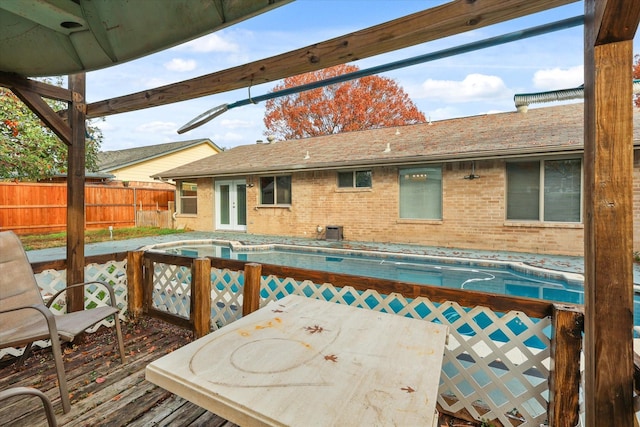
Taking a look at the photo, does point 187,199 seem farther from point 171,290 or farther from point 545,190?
point 545,190

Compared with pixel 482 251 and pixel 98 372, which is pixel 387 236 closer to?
pixel 482 251

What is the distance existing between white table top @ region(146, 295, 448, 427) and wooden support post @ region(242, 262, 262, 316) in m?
0.94

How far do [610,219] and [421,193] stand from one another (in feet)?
28.2

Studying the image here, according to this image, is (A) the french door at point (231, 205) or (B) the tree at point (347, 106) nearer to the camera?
(A) the french door at point (231, 205)

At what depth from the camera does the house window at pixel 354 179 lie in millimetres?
10510

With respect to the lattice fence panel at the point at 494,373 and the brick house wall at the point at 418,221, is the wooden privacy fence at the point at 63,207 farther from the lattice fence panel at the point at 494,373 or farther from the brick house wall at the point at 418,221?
the lattice fence panel at the point at 494,373

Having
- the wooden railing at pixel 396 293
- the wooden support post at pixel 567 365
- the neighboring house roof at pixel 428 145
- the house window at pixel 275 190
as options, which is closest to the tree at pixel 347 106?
the neighboring house roof at pixel 428 145

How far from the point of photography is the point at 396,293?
228cm

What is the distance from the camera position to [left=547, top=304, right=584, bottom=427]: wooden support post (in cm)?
167

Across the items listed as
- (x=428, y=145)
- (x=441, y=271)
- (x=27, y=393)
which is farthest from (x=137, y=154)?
(x=27, y=393)

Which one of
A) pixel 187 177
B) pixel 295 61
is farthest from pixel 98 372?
pixel 187 177

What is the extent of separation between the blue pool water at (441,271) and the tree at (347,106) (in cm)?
1403

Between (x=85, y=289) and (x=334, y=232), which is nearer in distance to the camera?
(x=85, y=289)

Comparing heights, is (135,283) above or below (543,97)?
below
